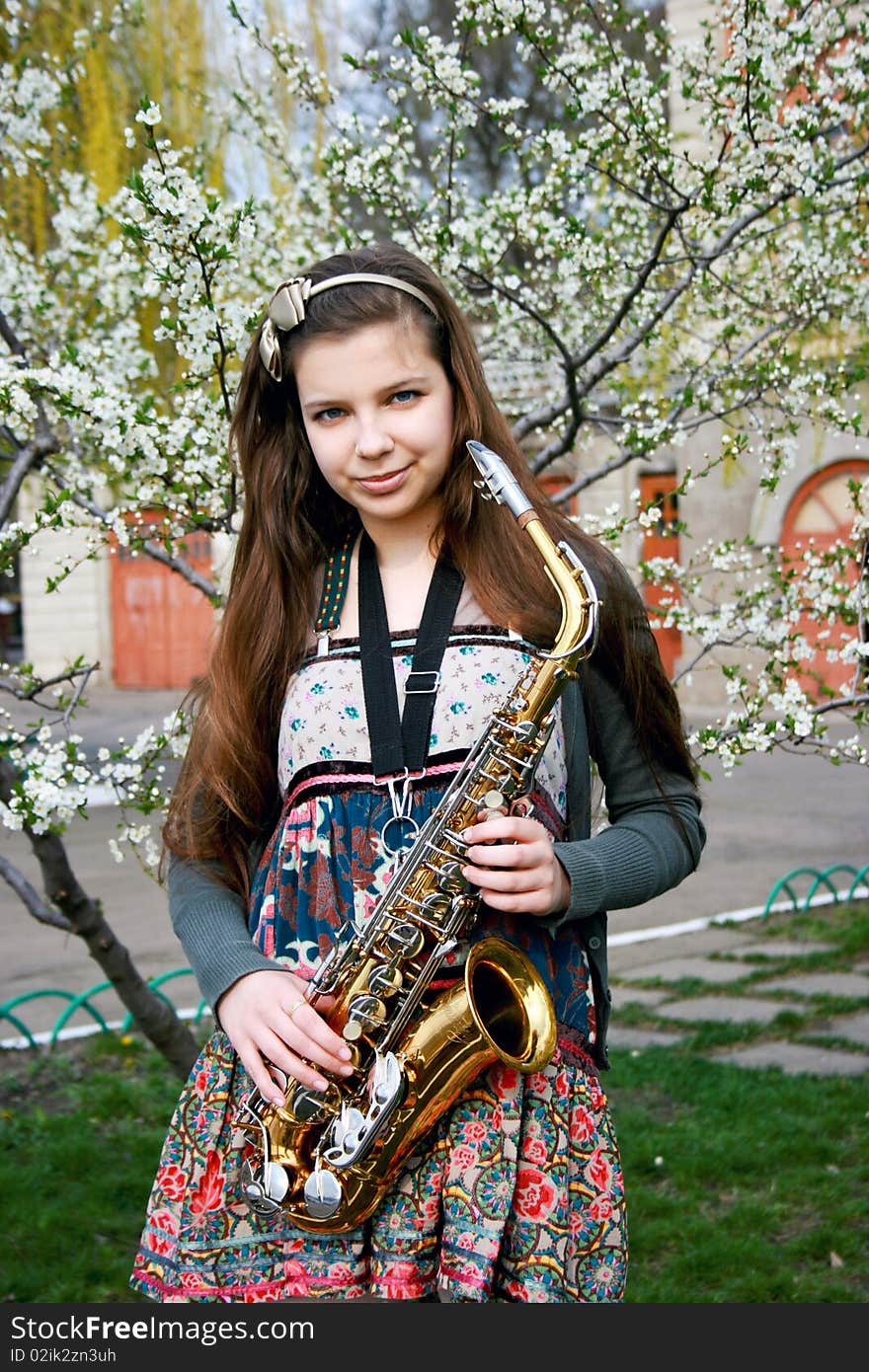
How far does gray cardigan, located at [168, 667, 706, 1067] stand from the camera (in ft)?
6.88

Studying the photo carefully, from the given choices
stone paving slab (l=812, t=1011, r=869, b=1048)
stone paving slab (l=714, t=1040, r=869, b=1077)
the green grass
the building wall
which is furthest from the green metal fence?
the building wall

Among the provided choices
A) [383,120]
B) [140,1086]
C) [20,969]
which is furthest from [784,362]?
[20,969]

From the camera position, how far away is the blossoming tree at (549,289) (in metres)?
3.65

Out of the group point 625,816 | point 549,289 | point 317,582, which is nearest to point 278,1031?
point 625,816

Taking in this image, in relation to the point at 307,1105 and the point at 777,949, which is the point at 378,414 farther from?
the point at 777,949

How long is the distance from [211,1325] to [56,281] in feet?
16.3

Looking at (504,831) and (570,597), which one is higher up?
A: (570,597)

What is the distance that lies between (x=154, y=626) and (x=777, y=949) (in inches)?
700

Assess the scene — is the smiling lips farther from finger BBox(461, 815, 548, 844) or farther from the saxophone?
finger BBox(461, 815, 548, 844)

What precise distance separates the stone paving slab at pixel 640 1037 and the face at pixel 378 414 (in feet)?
13.5

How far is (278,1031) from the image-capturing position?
2.00 meters

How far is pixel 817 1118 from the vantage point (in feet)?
16.1

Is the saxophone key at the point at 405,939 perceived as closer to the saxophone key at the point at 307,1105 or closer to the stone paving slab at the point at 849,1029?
the saxophone key at the point at 307,1105

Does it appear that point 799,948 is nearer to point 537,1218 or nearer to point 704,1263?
point 704,1263
